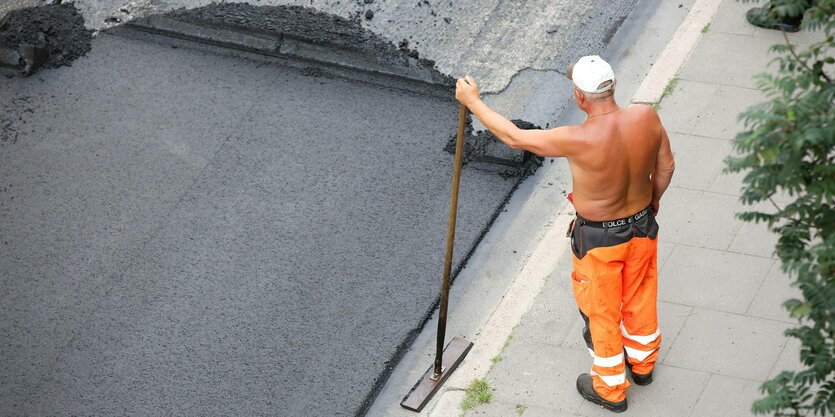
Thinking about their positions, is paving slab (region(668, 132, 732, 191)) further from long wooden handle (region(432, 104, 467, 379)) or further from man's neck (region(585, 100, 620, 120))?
man's neck (region(585, 100, 620, 120))

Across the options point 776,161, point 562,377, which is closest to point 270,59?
point 562,377

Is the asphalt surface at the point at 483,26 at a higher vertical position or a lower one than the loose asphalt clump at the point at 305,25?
lower

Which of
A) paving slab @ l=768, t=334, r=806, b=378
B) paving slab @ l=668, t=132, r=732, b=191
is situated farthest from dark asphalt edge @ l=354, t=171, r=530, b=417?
paving slab @ l=768, t=334, r=806, b=378

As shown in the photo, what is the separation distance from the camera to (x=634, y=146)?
4.96m

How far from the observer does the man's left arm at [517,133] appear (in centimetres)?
499

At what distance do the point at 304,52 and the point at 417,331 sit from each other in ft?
9.92

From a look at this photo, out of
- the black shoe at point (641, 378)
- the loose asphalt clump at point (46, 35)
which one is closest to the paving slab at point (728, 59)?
the black shoe at point (641, 378)

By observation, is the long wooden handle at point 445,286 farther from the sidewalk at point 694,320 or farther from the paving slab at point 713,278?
the paving slab at point 713,278

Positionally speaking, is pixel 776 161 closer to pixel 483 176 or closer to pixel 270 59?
pixel 483 176

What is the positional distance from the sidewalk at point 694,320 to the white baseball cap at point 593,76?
1.81m

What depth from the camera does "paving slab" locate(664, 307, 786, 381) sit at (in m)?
5.77

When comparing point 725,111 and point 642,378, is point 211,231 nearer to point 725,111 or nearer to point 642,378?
point 642,378

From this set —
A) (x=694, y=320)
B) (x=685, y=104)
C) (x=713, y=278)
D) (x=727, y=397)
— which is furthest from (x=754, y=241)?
(x=685, y=104)

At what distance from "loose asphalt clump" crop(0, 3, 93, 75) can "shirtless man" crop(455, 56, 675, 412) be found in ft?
15.5
